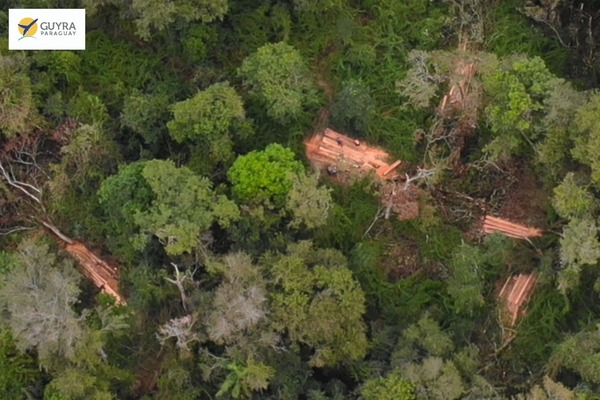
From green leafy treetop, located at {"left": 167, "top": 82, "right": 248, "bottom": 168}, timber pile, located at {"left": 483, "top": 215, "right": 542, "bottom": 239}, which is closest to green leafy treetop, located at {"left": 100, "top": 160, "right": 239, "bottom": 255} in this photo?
green leafy treetop, located at {"left": 167, "top": 82, "right": 248, "bottom": 168}

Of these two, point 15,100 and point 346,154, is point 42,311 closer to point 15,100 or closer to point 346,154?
point 15,100

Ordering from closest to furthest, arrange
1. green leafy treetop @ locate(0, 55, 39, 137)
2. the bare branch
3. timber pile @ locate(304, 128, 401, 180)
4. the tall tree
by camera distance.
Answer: the tall tree → green leafy treetop @ locate(0, 55, 39, 137) → the bare branch → timber pile @ locate(304, 128, 401, 180)

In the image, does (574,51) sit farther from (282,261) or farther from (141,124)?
(141,124)

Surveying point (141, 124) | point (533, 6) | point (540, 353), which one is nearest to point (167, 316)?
point (141, 124)

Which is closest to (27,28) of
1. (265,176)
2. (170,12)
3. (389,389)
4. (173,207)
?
(170,12)

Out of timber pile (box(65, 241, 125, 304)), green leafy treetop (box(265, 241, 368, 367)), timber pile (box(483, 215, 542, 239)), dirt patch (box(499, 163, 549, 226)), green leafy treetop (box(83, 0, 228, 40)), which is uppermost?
→ green leafy treetop (box(83, 0, 228, 40))

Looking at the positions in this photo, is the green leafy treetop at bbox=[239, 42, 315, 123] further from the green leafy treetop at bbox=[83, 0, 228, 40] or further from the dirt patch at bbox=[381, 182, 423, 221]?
the dirt patch at bbox=[381, 182, 423, 221]
